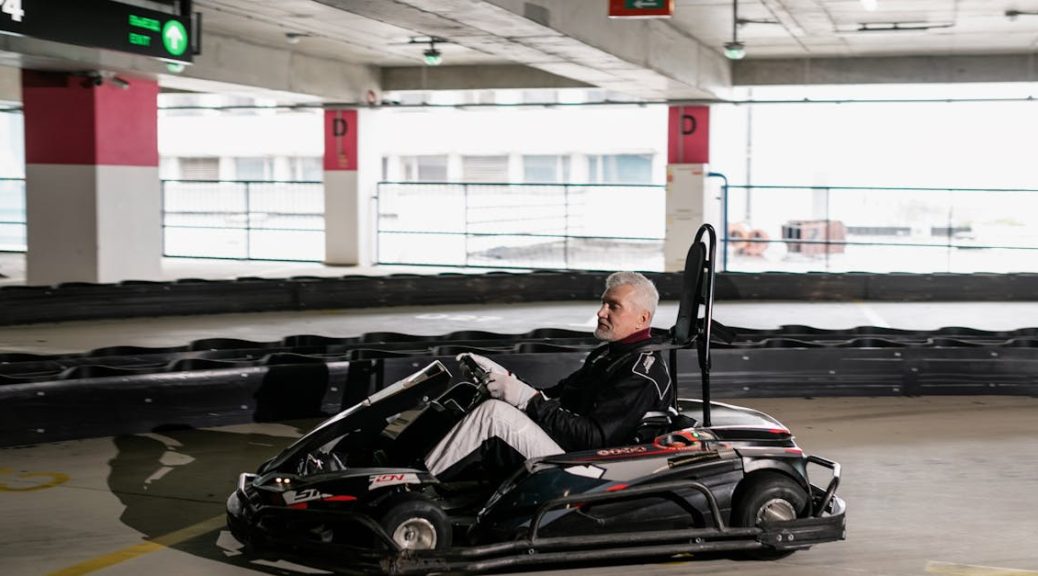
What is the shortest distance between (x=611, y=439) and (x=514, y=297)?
8.09 m

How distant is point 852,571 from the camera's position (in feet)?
10.9

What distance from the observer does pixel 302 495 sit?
320 cm

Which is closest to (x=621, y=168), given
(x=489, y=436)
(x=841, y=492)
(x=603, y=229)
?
(x=603, y=229)

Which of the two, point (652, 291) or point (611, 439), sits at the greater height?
point (652, 291)

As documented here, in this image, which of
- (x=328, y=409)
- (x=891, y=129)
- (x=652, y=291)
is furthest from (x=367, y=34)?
(x=891, y=129)

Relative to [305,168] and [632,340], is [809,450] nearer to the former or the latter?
[632,340]

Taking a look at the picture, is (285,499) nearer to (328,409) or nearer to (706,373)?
(706,373)

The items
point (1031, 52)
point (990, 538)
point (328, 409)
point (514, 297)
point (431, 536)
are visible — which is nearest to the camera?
point (431, 536)

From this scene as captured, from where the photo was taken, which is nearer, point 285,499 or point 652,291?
point 285,499

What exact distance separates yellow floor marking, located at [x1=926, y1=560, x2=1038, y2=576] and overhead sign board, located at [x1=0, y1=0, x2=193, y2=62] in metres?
5.35

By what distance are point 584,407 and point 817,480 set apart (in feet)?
4.20

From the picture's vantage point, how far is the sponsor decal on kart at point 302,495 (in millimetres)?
3186

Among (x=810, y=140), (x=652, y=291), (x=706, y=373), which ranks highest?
(x=810, y=140)

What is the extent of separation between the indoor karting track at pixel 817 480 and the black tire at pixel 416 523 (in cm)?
36
